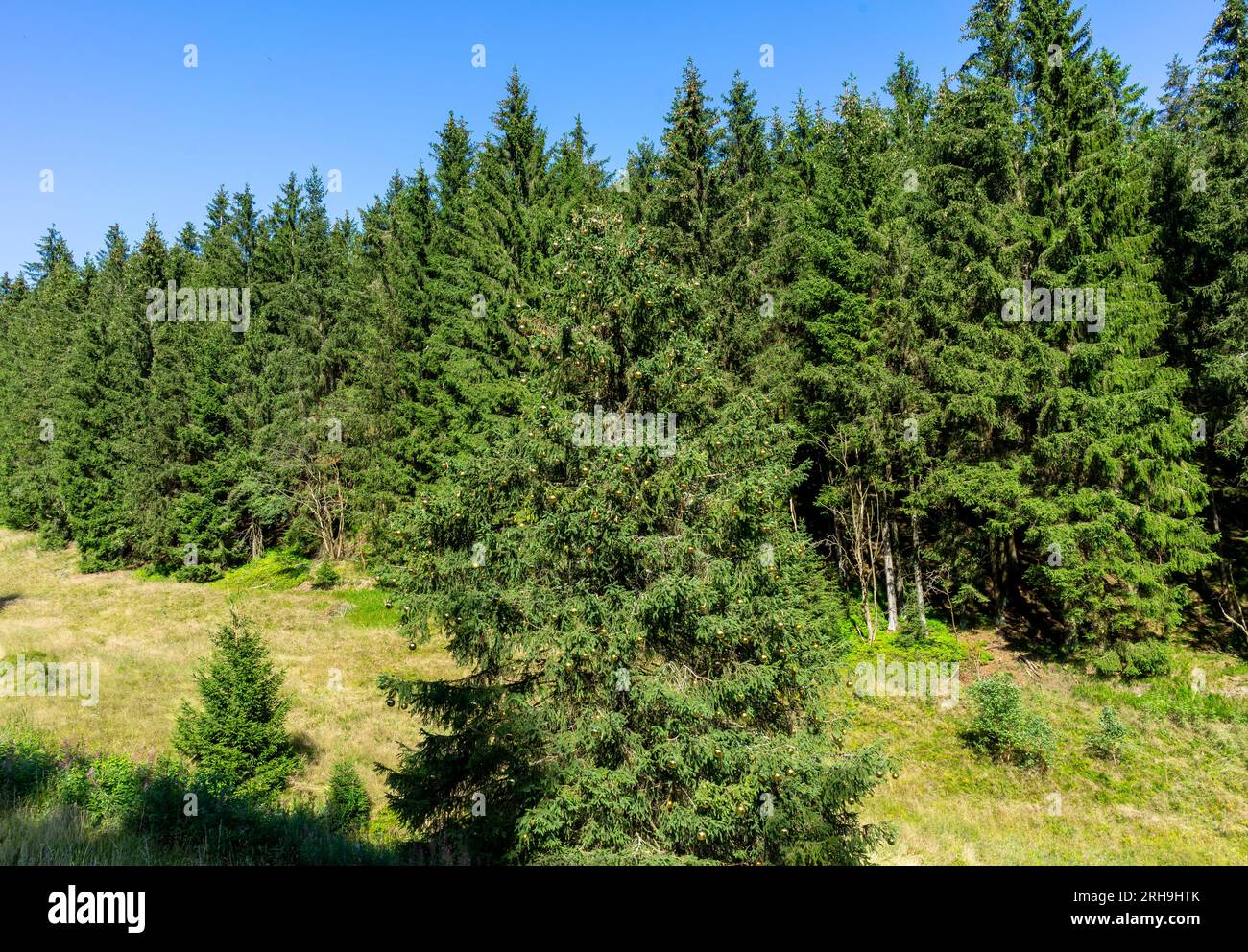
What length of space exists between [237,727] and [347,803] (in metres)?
2.36

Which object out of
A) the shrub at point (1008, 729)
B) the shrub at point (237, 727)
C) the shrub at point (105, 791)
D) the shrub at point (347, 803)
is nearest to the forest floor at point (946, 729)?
the shrub at point (1008, 729)

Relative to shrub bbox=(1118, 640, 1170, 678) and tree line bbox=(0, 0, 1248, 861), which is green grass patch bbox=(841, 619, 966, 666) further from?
shrub bbox=(1118, 640, 1170, 678)

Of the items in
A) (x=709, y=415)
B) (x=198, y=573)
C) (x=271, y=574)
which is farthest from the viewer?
(x=198, y=573)

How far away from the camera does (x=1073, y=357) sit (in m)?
18.6

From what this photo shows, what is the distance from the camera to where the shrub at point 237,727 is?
1148 cm

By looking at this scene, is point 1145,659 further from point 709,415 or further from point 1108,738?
point 709,415

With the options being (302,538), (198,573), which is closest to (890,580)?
(302,538)

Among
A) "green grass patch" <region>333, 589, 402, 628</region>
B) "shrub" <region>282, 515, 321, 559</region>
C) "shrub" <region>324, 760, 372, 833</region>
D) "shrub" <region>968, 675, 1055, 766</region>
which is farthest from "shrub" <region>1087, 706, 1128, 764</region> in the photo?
"shrub" <region>282, 515, 321, 559</region>

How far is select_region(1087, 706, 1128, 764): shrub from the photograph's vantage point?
14.9m

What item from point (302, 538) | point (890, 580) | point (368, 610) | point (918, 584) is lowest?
point (368, 610)

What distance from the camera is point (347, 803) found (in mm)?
11625

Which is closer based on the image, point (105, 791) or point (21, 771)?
point (105, 791)

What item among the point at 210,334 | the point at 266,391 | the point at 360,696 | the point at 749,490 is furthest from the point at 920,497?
the point at 210,334

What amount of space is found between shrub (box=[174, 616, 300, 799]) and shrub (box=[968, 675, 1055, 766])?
50.0 feet
